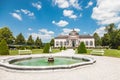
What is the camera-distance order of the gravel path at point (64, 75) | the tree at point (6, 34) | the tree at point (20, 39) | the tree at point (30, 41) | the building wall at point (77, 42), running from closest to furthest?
1. the gravel path at point (64, 75)
2. the tree at point (6, 34)
3. the tree at point (20, 39)
4. the building wall at point (77, 42)
5. the tree at point (30, 41)

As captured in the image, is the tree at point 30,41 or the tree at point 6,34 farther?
the tree at point 30,41

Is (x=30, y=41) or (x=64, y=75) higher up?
(x=30, y=41)

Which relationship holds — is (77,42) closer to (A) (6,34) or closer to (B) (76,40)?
(B) (76,40)

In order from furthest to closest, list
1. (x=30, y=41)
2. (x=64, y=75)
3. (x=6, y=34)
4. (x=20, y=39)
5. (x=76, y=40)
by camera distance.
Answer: (x=30, y=41)
(x=76, y=40)
(x=20, y=39)
(x=6, y=34)
(x=64, y=75)

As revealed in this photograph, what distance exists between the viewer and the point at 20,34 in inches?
2247

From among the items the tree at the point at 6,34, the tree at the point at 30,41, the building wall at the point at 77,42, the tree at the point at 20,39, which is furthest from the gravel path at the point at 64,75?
the tree at the point at 30,41

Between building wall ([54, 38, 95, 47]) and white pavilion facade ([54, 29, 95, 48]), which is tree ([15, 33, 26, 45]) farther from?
white pavilion facade ([54, 29, 95, 48])

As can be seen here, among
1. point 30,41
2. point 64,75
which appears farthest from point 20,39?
point 64,75

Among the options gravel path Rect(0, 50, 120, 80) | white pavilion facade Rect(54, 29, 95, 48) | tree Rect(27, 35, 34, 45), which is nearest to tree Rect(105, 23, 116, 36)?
white pavilion facade Rect(54, 29, 95, 48)

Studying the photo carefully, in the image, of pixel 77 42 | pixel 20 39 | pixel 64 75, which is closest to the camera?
pixel 64 75

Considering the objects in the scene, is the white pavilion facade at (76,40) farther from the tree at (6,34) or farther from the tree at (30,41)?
the tree at (6,34)

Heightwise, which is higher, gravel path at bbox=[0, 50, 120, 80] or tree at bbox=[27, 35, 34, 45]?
tree at bbox=[27, 35, 34, 45]

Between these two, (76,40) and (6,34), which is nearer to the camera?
(6,34)

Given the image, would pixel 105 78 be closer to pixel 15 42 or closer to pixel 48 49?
pixel 48 49
